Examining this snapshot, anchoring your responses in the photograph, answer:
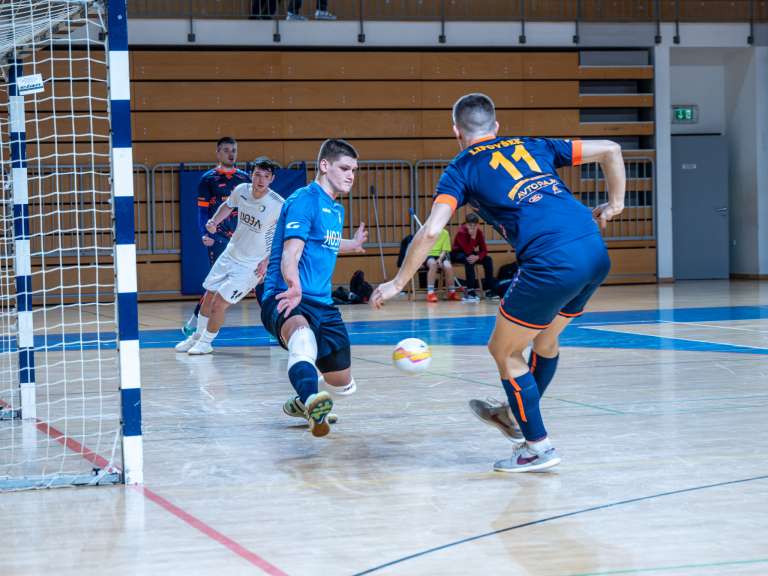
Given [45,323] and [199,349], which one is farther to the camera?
[199,349]

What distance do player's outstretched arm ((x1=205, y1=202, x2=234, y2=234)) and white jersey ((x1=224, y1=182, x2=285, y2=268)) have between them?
0.17 m

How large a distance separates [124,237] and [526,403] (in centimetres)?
204

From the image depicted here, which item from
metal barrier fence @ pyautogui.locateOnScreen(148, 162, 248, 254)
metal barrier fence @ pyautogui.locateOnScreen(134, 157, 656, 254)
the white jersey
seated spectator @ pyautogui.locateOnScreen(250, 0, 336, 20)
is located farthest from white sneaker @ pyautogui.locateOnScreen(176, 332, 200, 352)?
seated spectator @ pyautogui.locateOnScreen(250, 0, 336, 20)

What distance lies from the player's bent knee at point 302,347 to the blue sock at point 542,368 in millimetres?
1207

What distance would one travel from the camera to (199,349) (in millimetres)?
10688

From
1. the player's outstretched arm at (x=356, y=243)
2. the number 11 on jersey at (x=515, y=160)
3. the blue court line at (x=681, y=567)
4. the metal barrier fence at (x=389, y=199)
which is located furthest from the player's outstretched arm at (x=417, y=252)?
the metal barrier fence at (x=389, y=199)

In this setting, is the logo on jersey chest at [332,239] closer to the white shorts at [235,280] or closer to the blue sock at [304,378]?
the blue sock at [304,378]

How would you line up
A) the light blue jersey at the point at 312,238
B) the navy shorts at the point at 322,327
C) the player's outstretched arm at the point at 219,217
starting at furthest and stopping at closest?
the player's outstretched arm at the point at 219,217, the navy shorts at the point at 322,327, the light blue jersey at the point at 312,238

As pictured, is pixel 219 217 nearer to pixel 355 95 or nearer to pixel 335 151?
pixel 335 151

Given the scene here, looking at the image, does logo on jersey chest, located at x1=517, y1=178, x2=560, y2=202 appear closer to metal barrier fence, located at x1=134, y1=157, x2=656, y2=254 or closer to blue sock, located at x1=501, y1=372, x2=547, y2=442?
blue sock, located at x1=501, y1=372, x2=547, y2=442

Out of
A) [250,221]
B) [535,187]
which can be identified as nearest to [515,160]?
[535,187]

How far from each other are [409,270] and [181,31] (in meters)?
16.1

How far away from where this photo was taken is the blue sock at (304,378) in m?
5.58

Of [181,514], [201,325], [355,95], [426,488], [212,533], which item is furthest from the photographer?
[355,95]
